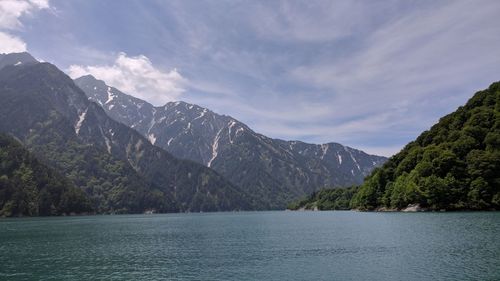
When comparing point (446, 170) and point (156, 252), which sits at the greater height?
point (446, 170)

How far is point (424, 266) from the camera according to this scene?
5822cm

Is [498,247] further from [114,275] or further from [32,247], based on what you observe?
[32,247]

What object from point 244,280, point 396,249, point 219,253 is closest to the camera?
point 244,280

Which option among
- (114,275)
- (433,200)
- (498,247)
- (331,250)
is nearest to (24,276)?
(114,275)

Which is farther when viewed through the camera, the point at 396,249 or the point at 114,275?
the point at 396,249

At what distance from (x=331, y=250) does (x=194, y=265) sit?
28161mm

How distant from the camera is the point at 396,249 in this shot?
75.8m

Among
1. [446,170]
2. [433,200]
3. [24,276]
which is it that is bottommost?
[24,276]

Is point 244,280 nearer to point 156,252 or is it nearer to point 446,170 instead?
point 156,252

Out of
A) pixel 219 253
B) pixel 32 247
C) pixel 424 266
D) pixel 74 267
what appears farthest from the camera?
pixel 32 247

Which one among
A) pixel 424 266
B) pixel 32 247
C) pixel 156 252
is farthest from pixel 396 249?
pixel 32 247

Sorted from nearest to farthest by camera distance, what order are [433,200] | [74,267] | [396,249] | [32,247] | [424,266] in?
[424,266], [74,267], [396,249], [32,247], [433,200]

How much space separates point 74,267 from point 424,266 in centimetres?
5471

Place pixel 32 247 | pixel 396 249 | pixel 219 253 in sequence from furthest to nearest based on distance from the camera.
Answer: pixel 32 247 → pixel 219 253 → pixel 396 249
